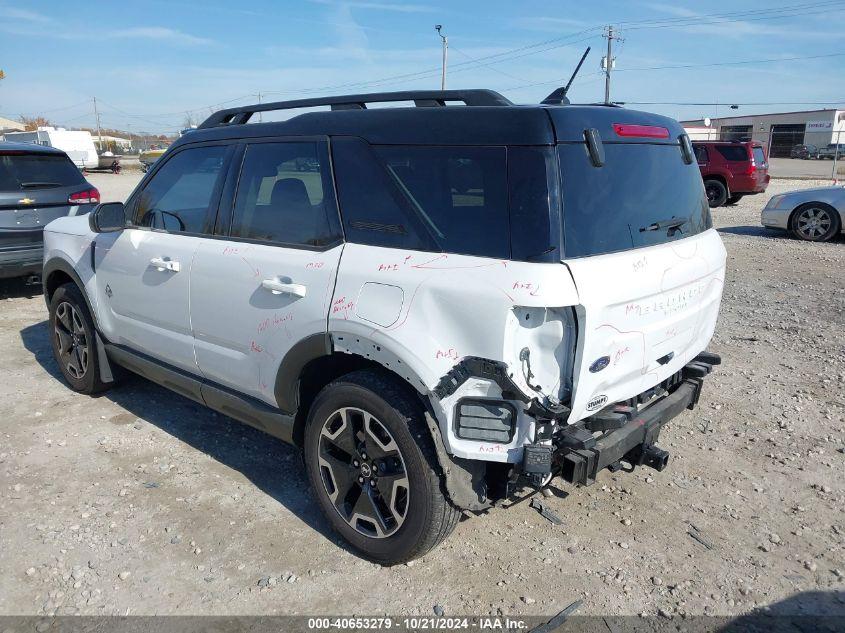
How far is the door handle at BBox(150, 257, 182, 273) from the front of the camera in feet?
11.9

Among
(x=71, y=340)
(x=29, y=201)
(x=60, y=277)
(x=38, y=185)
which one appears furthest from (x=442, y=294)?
(x=38, y=185)

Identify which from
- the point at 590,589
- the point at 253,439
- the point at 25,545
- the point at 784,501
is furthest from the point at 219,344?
the point at 784,501

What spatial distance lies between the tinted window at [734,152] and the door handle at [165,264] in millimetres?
17438

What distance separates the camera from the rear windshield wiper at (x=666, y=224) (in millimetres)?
2834

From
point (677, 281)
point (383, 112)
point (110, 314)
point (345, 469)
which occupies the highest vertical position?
point (383, 112)

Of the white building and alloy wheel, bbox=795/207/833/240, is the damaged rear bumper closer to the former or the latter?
alloy wheel, bbox=795/207/833/240

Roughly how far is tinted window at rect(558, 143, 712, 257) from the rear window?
7311mm

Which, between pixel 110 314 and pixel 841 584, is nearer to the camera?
pixel 841 584

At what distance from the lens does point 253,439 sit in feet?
14.0

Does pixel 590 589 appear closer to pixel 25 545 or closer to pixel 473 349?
pixel 473 349

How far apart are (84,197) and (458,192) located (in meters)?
7.06

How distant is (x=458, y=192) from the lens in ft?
8.39

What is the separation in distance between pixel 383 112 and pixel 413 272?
30.9 inches

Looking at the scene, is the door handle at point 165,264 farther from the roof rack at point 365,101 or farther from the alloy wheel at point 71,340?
the alloy wheel at point 71,340
